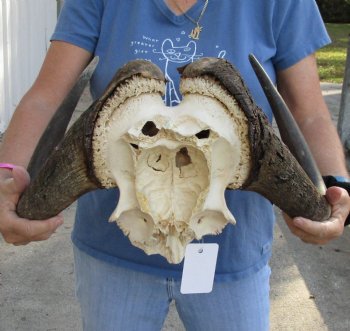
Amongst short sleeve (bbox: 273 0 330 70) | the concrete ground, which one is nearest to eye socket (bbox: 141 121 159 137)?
short sleeve (bbox: 273 0 330 70)

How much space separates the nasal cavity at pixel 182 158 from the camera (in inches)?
69.6

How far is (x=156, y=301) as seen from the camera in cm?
248

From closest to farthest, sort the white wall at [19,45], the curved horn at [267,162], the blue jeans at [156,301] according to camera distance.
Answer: the curved horn at [267,162] → the blue jeans at [156,301] → the white wall at [19,45]

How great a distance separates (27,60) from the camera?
9.51m

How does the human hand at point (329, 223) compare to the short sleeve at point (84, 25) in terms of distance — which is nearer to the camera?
the human hand at point (329, 223)

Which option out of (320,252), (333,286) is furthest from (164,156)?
(320,252)

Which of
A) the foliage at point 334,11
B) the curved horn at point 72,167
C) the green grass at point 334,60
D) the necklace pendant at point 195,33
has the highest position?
the necklace pendant at point 195,33

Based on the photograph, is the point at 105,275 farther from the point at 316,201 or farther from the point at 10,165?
the point at 316,201

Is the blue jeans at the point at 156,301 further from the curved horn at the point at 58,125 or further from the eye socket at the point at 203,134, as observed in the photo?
the eye socket at the point at 203,134

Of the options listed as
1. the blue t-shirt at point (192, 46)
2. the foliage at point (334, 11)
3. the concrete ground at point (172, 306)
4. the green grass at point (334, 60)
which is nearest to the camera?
the blue t-shirt at point (192, 46)

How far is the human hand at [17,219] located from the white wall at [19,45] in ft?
21.2

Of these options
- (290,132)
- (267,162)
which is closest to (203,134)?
(267,162)

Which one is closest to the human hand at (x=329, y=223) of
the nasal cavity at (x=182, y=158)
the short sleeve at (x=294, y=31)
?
the nasal cavity at (x=182, y=158)

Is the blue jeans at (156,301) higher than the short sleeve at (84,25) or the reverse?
the reverse
